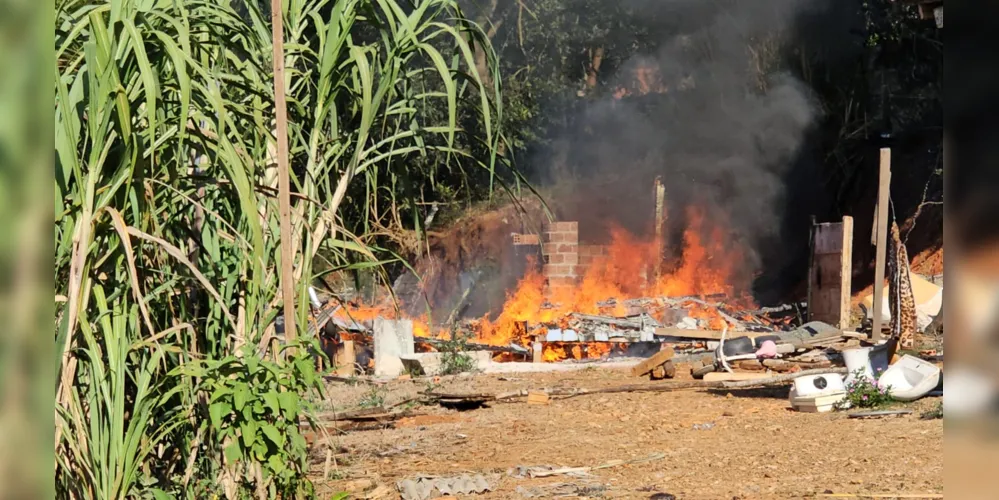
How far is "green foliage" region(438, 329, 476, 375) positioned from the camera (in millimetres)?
15078

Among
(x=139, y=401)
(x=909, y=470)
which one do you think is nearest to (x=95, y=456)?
(x=139, y=401)

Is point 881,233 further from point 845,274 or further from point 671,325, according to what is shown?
point 671,325

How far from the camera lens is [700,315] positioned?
19484 millimetres

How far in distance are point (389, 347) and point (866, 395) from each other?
24.0 ft

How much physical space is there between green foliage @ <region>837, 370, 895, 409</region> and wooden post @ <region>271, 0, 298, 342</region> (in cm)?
774

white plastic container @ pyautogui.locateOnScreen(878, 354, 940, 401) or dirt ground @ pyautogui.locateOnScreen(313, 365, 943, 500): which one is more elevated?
white plastic container @ pyautogui.locateOnScreen(878, 354, 940, 401)

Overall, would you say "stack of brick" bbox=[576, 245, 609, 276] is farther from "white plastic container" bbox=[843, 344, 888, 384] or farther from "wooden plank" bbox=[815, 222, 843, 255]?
"white plastic container" bbox=[843, 344, 888, 384]

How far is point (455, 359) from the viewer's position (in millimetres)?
15188

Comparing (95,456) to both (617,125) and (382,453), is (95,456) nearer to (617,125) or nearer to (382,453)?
(382,453)

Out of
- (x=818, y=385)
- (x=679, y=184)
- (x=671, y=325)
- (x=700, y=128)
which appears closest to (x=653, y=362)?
(x=818, y=385)

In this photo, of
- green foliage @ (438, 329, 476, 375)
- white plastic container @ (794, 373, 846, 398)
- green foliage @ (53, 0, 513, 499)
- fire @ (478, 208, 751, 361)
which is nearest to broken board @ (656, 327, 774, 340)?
fire @ (478, 208, 751, 361)

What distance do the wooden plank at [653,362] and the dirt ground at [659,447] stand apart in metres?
1.21

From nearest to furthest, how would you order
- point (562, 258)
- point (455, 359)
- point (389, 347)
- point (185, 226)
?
1. point (185, 226)
2. point (455, 359)
3. point (389, 347)
4. point (562, 258)

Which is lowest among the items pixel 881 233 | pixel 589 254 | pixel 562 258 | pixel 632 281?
pixel 632 281
